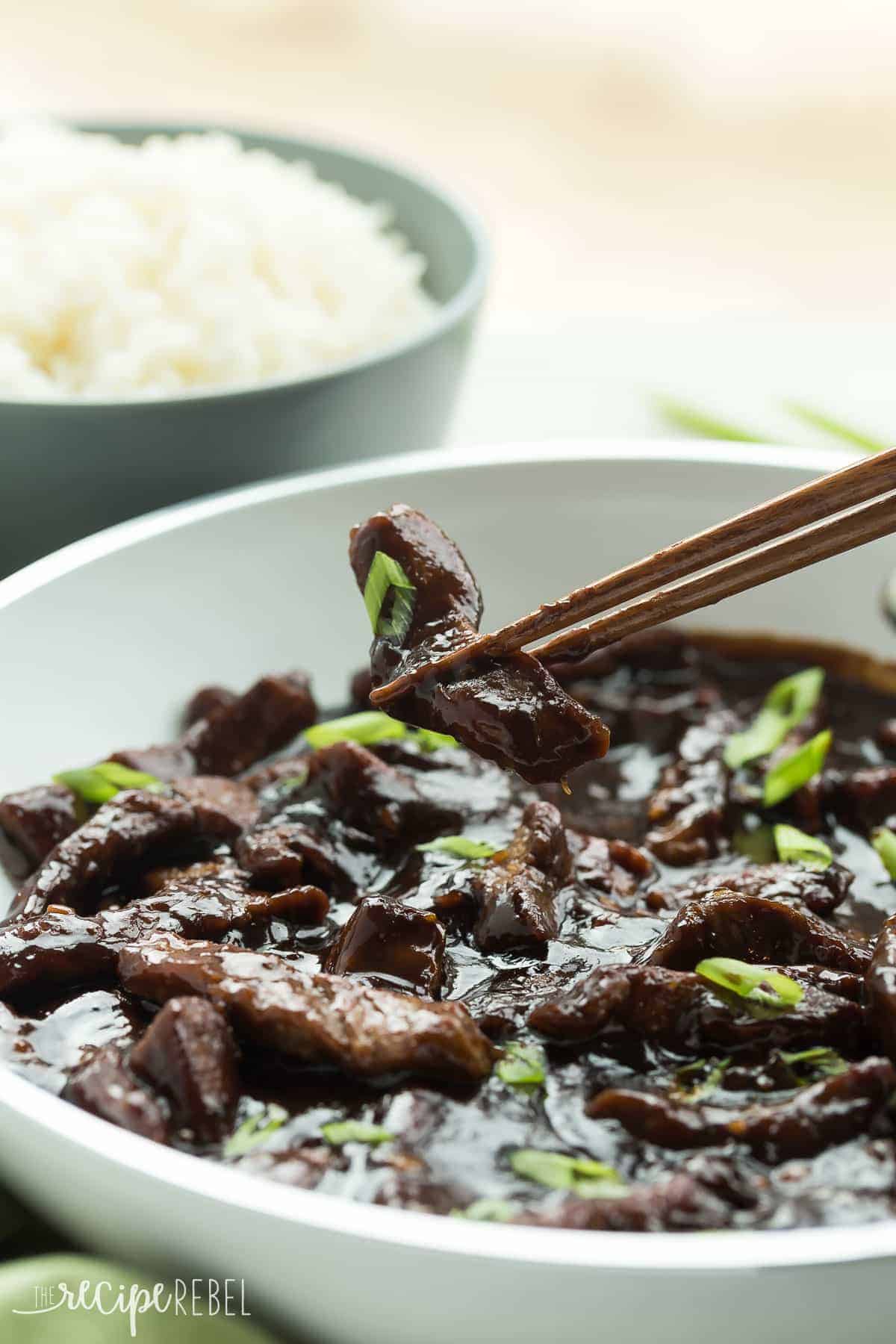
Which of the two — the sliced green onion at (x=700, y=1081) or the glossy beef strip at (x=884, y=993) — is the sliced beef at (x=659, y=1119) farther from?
the glossy beef strip at (x=884, y=993)

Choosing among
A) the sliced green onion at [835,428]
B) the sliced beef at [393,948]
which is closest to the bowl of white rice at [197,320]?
the sliced green onion at [835,428]

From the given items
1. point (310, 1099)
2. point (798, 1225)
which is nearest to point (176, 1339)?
point (310, 1099)

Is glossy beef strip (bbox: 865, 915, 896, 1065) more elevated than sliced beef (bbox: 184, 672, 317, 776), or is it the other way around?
glossy beef strip (bbox: 865, 915, 896, 1065)

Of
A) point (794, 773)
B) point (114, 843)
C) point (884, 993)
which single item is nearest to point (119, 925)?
point (114, 843)

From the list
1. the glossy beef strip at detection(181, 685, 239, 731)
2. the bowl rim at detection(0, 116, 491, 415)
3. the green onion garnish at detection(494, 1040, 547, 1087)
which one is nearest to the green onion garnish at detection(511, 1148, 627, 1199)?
the green onion garnish at detection(494, 1040, 547, 1087)

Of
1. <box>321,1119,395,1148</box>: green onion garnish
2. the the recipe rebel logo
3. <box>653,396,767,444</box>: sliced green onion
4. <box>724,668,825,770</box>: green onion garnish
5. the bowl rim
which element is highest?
the bowl rim

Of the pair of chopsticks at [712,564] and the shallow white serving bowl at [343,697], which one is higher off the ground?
the pair of chopsticks at [712,564]

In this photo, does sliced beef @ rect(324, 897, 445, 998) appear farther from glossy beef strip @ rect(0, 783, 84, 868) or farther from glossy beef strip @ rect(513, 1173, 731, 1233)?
glossy beef strip @ rect(0, 783, 84, 868)
